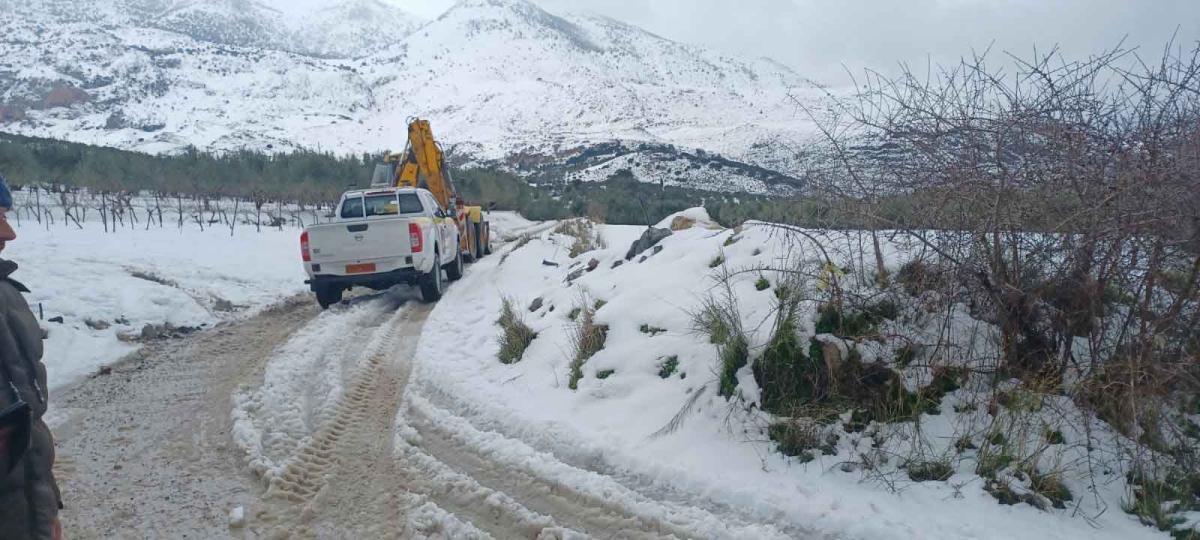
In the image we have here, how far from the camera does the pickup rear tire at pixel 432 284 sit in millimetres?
10742

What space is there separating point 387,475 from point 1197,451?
4.51 m

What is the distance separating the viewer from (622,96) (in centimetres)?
12162

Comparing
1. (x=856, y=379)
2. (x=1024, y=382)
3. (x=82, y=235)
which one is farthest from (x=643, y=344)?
(x=82, y=235)

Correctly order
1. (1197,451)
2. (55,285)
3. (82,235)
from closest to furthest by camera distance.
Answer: (1197,451)
(55,285)
(82,235)

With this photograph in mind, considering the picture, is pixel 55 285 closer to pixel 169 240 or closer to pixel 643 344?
pixel 169 240

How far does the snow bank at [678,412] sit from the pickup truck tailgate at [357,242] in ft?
6.25

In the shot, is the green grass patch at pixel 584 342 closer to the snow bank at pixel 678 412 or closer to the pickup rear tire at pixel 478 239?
the snow bank at pixel 678 412

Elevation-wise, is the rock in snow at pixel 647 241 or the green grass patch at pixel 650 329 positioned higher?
the rock in snow at pixel 647 241

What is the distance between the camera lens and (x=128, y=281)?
32.7 feet

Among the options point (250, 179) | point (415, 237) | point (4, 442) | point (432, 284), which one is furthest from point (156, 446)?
point (250, 179)

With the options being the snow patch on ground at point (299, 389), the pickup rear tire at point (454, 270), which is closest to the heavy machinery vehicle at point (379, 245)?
the pickup rear tire at point (454, 270)

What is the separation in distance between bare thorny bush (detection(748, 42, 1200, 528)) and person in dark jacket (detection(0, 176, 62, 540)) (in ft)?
14.4

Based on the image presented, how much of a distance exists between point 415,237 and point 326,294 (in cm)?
155

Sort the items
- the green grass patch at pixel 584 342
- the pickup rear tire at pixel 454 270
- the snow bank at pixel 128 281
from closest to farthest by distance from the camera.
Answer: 1. the green grass patch at pixel 584 342
2. the snow bank at pixel 128 281
3. the pickup rear tire at pixel 454 270
